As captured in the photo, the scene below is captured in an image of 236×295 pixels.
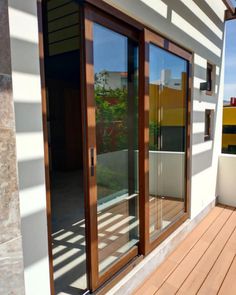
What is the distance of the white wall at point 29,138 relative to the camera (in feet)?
3.89

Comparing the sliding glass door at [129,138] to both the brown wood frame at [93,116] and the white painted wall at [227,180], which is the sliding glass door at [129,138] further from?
the white painted wall at [227,180]

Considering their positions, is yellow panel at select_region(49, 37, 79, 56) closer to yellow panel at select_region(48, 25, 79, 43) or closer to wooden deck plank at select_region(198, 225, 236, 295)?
yellow panel at select_region(48, 25, 79, 43)

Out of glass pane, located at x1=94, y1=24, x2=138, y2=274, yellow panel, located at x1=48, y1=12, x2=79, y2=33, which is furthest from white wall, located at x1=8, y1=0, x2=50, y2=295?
yellow panel, located at x1=48, y1=12, x2=79, y2=33

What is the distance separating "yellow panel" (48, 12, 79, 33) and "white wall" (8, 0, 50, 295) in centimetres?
274

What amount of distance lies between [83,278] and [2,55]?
5.70ft

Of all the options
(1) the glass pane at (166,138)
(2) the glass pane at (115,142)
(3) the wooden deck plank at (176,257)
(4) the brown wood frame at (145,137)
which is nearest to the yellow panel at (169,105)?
(1) the glass pane at (166,138)

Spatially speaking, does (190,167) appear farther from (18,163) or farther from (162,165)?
(18,163)

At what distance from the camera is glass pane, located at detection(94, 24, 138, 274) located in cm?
188

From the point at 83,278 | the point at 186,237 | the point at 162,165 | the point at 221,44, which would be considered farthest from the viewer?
the point at 221,44

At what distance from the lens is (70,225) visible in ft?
10.4

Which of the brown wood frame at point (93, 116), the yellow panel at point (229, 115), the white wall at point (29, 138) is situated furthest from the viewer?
the yellow panel at point (229, 115)

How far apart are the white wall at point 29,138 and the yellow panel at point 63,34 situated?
3095 mm

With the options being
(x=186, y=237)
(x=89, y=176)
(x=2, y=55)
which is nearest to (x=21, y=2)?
(x=2, y=55)

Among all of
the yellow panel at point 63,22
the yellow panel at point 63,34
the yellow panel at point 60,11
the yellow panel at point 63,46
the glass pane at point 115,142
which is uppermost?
the yellow panel at point 60,11
